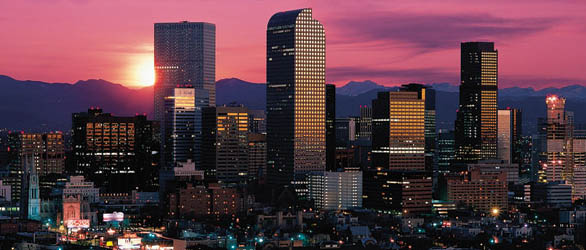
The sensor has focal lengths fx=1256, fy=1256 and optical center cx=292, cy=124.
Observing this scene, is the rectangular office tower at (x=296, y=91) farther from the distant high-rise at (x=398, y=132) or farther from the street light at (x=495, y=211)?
the street light at (x=495, y=211)

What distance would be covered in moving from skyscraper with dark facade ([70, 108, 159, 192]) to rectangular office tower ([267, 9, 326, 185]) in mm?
20099

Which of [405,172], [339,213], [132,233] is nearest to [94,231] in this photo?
[132,233]

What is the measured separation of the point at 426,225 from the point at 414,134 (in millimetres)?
47625

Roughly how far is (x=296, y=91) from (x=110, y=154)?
30009 mm

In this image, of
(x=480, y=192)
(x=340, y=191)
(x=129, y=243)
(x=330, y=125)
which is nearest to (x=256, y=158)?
(x=330, y=125)

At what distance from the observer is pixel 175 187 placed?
156 metres

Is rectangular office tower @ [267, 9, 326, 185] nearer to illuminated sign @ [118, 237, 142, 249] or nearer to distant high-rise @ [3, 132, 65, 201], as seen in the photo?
distant high-rise @ [3, 132, 65, 201]

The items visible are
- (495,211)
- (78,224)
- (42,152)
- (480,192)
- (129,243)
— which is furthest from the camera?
(42,152)

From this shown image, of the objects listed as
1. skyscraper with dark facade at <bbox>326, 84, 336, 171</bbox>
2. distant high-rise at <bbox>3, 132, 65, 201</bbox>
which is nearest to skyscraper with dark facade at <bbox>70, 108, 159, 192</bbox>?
distant high-rise at <bbox>3, 132, 65, 201</bbox>

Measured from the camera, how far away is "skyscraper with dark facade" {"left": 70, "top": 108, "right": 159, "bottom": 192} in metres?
189

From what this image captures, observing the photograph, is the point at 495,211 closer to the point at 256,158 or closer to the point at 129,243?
the point at 256,158

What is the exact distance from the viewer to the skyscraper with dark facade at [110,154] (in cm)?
18888

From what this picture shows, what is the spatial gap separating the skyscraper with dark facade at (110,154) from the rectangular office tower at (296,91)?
20.1m

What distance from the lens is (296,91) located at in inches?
7544
